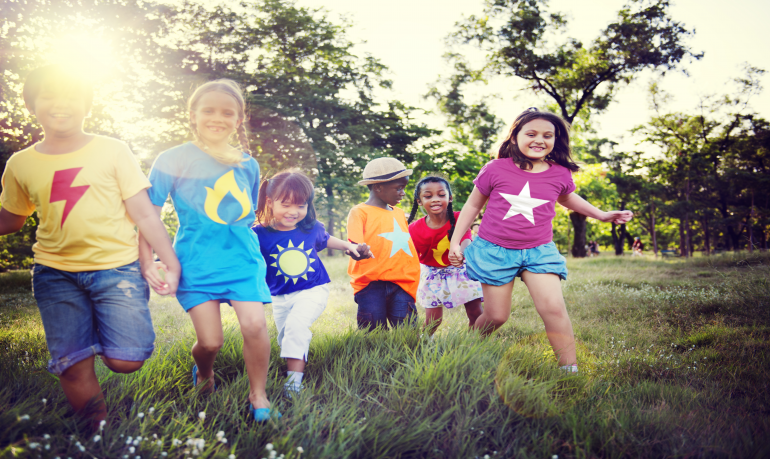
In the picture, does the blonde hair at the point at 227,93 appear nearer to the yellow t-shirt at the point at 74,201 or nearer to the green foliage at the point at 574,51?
the yellow t-shirt at the point at 74,201

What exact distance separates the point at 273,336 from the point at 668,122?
29.4 m

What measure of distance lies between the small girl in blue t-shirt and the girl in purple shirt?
1039 mm

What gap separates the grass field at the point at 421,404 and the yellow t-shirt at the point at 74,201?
78 centimetres

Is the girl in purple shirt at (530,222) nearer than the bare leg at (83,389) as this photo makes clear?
No

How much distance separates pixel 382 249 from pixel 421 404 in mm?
1676

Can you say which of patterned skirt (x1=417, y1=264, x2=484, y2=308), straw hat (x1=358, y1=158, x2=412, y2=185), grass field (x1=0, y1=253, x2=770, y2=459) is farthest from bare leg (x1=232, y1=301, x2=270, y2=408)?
patterned skirt (x1=417, y1=264, x2=484, y2=308)

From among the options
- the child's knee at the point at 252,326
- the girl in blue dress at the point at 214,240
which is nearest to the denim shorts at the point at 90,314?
the girl in blue dress at the point at 214,240

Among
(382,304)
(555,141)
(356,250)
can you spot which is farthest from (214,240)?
(555,141)

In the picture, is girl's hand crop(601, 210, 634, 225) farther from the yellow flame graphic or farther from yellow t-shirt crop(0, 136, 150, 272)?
yellow t-shirt crop(0, 136, 150, 272)

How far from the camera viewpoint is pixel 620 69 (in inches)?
679

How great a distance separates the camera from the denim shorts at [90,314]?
2051mm

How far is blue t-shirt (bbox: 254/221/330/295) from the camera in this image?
3.10m

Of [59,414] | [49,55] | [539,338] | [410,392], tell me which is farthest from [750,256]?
[49,55]

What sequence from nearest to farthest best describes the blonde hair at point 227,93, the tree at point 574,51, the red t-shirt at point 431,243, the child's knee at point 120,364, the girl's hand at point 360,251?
1. the child's knee at point 120,364
2. the blonde hair at point 227,93
3. the girl's hand at point 360,251
4. the red t-shirt at point 431,243
5. the tree at point 574,51
